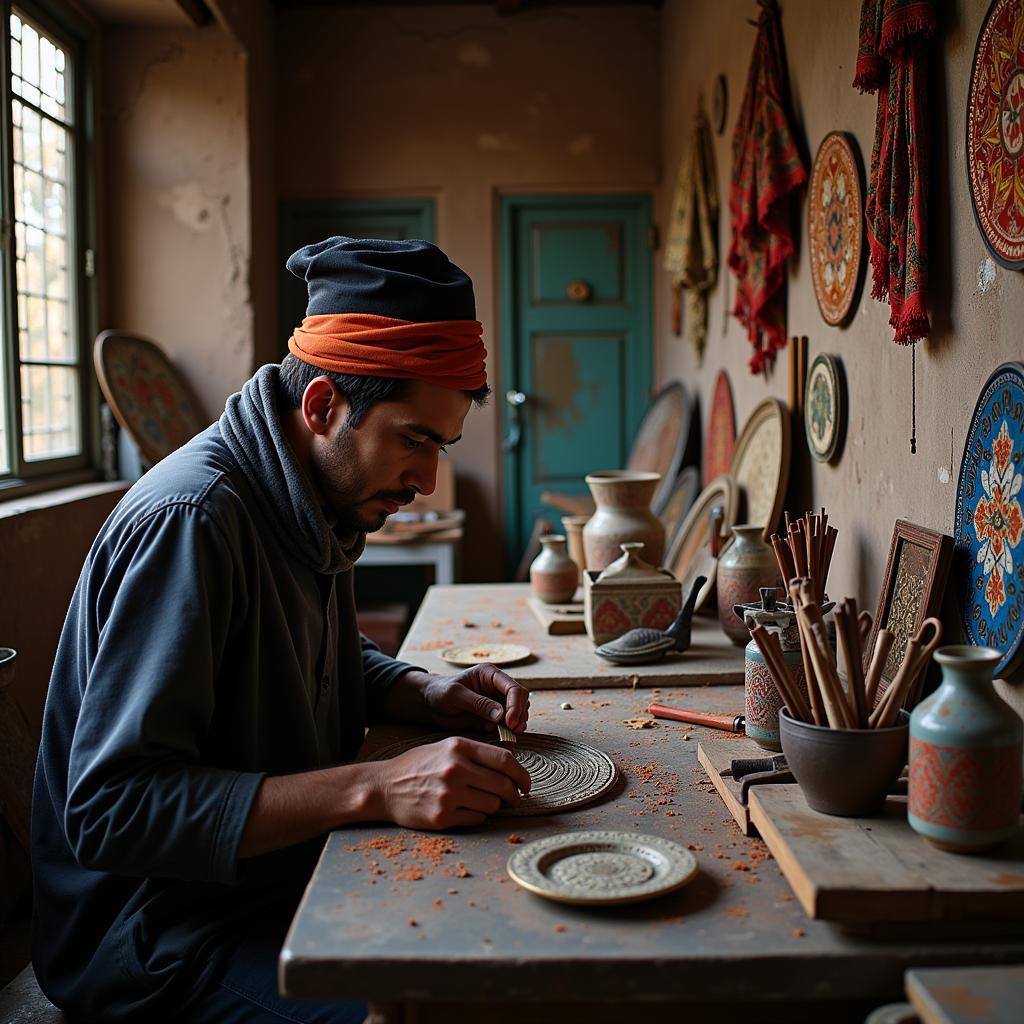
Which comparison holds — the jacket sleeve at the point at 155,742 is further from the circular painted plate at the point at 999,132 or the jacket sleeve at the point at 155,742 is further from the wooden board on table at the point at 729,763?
the circular painted plate at the point at 999,132

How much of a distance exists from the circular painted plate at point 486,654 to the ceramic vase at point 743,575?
1.54 ft

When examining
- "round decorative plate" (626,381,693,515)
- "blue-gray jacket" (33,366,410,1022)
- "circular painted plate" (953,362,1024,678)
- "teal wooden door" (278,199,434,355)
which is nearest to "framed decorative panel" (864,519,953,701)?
"circular painted plate" (953,362,1024,678)

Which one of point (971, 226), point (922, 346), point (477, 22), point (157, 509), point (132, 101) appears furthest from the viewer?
point (477, 22)

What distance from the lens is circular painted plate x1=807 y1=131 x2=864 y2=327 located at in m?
2.37

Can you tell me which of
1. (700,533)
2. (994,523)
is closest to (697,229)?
(700,533)

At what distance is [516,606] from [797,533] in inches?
50.2

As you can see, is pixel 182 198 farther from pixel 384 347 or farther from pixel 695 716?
pixel 695 716

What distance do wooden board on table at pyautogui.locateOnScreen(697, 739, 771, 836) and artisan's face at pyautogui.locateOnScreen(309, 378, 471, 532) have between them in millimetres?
594

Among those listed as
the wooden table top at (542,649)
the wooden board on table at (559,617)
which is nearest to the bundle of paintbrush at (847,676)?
the wooden table top at (542,649)

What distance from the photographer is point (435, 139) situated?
593 centimetres

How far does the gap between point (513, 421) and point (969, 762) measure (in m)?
5.08

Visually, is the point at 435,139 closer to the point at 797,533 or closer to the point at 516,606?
the point at 516,606

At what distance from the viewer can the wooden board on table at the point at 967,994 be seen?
0.90m

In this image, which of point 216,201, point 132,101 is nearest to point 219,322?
point 216,201
